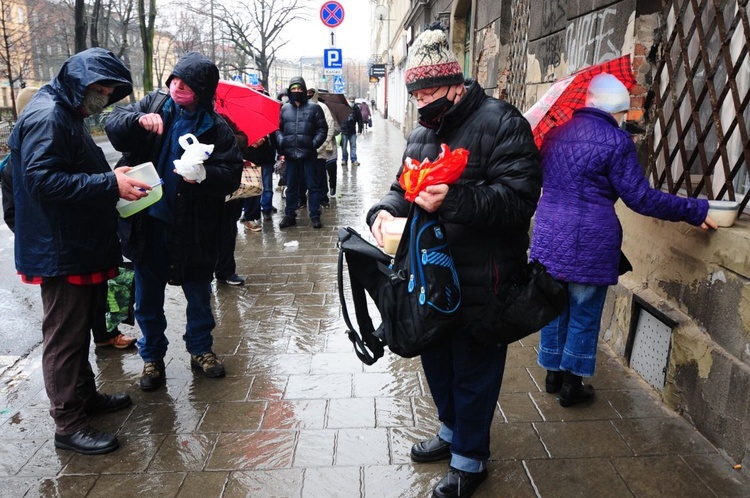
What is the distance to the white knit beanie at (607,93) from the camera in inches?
124

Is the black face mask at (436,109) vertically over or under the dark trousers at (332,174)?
over

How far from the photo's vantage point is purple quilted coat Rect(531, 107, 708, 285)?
Result: 10.1ft

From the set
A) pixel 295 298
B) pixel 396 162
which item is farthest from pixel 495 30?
pixel 396 162

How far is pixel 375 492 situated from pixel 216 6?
31.1 m

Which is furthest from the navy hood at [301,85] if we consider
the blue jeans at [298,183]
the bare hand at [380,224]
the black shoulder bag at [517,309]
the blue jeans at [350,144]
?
the blue jeans at [350,144]

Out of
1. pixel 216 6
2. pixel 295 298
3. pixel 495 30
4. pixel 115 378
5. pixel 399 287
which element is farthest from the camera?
pixel 216 6

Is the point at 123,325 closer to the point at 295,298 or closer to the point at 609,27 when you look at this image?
the point at 295,298

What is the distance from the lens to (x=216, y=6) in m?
30.0

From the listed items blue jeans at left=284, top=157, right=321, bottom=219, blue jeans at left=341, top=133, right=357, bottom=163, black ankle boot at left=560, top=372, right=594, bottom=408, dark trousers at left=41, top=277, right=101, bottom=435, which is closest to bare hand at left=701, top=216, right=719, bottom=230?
black ankle boot at left=560, top=372, right=594, bottom=408

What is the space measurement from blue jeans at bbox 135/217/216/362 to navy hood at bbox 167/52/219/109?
0.82 m

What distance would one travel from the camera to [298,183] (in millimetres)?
8859

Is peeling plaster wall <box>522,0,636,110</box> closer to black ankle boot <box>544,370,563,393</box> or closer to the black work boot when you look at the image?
black ankle boot <box>544,370,563,393</box>

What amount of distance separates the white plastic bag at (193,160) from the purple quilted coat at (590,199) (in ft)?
6.15

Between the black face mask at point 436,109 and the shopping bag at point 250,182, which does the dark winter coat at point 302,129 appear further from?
the black face mask at point 436,109
